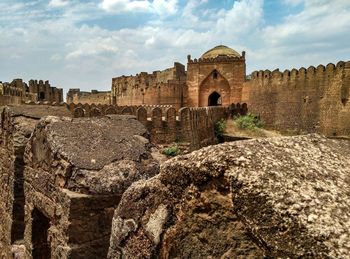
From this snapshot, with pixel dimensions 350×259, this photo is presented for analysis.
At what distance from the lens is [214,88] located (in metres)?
32.3

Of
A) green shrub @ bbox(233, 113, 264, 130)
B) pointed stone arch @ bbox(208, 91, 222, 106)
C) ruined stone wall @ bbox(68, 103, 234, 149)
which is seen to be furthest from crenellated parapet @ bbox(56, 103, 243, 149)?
pointed stone arch @ bbox(208, 91, 222, 106)

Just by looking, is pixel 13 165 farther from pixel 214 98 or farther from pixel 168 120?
pixel 214 98

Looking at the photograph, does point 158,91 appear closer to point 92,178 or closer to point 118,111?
point 118,111

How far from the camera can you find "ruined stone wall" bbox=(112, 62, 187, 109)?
32500mm

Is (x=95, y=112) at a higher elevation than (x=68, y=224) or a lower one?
higher

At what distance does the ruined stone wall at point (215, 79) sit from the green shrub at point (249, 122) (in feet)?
15.4

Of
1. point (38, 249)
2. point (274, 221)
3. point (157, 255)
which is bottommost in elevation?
point (38, 249)

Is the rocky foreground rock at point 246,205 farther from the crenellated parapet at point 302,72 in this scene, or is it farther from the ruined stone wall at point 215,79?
the ruined stone wall at point 215,79

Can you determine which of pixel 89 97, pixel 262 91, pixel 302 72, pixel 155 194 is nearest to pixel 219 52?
pixel 262 91

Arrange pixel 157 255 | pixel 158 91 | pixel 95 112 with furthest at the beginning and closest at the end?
pixel 158 91 < pixel 95 112 < pixel 157 255

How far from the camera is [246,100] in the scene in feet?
98.0

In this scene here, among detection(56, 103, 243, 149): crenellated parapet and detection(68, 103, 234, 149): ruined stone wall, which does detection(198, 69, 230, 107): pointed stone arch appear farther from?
detection(68, 103, 234, 149): ruined stone wall

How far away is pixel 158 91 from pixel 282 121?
40.0ft

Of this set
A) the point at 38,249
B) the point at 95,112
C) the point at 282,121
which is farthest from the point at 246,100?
the point at 38,249
